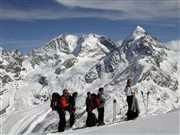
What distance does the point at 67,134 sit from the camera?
24547mm

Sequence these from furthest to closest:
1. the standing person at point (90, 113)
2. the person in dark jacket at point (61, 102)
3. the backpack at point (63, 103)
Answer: the standing person at point (90, 113), the backpack at point (63, 103), the person in dark jacket at point (61, 102)

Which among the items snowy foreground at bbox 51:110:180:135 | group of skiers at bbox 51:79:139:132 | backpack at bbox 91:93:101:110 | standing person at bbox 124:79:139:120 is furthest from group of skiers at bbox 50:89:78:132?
snowy foreground at bbox 51:110:180:135

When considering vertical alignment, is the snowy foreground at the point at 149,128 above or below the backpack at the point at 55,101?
below

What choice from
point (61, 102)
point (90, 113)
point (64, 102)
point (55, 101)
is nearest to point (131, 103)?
point (90, 113)

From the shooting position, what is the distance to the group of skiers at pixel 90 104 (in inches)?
1071

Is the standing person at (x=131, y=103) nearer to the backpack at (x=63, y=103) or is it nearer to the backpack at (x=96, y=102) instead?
the backpack at (x=96, y=102)

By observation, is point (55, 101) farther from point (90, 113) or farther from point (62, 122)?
point (90, 113)

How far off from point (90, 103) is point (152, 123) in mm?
5672

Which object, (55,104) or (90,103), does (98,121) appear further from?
(55,104)

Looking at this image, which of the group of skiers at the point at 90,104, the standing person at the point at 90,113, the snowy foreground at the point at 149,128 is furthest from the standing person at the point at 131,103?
the snowy foreground at the point at 149,128

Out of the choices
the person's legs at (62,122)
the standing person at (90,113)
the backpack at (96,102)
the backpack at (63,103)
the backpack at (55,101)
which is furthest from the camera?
the standing person at (90,113)

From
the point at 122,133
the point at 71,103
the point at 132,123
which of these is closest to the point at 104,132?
the point at 122,133

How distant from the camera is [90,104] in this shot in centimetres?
2831

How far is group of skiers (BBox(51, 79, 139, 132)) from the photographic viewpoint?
27.2m
